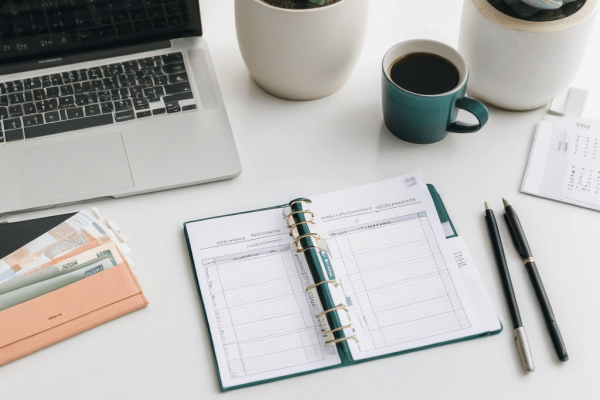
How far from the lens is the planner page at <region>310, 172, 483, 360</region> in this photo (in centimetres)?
72

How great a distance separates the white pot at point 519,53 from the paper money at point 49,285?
1.85 feet

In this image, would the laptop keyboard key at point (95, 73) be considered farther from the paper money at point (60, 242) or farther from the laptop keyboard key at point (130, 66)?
the paper money at point (60, 242)

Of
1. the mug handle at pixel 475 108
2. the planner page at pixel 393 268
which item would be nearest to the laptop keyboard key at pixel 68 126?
the planner page at pixel 393 268

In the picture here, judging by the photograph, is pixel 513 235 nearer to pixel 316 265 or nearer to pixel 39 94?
pixel 316 265

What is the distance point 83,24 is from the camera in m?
0.89

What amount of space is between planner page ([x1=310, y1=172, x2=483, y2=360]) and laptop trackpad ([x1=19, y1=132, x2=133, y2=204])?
0.27 m

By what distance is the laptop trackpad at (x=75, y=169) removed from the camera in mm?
814

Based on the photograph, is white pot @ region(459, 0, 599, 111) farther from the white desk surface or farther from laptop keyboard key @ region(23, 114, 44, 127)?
laptop keyboard key @ region(23, 114, 44, 127)

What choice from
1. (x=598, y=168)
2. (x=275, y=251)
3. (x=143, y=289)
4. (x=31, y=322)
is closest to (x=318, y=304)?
(x=275, y=251)

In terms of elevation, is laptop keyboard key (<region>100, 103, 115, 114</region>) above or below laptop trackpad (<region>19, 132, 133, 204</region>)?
above

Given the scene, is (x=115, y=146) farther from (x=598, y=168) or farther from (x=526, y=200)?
(x=598, y=168)

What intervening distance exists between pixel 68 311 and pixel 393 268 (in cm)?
38

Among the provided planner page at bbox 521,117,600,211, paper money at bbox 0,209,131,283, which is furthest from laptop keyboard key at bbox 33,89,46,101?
planner page at bbox 521,117,600,211

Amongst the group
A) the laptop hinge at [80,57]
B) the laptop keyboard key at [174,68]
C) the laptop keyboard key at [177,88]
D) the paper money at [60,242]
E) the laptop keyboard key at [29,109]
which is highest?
the laptop hinge at [80,57]
